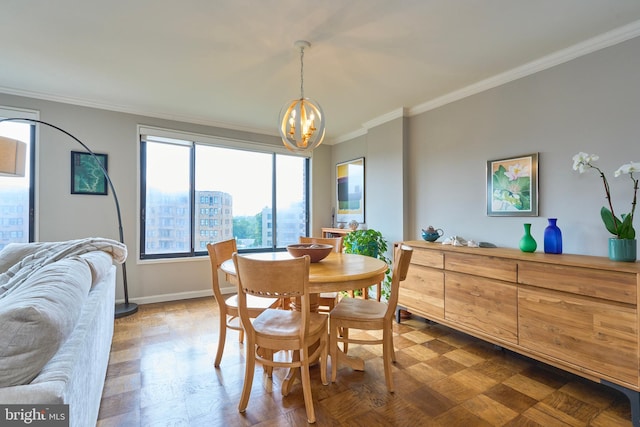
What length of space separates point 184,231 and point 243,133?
1686 millimetres

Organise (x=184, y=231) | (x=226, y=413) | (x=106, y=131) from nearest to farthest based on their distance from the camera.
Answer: (x=226, y=413) → (x=106, y=131) → (x=184, y=231)

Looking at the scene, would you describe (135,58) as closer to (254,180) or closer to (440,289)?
(254,180)

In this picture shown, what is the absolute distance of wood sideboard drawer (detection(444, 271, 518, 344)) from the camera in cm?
226

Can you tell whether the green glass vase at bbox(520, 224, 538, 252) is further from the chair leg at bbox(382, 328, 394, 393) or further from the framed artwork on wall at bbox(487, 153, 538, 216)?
the chair leg at bbox(382, 328, 394, 393)

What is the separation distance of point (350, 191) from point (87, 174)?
138 inches

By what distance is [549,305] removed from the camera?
2.04m

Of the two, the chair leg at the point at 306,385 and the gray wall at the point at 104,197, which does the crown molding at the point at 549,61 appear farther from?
the gray wall at the point at 104,197

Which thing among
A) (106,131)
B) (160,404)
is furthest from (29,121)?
(160,404)

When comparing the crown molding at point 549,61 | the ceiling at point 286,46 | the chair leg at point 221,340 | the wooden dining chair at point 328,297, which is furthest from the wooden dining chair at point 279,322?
the crown molding at point 549,61

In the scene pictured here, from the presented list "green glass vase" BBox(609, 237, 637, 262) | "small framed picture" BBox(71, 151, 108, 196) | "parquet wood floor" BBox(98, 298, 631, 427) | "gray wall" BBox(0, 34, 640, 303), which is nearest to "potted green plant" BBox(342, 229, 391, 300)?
"gray wall" BBox(0, 34, 640, 303)

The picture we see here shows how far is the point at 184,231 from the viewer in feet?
13.6


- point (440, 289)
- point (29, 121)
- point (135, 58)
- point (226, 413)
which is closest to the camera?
point (226, 413)

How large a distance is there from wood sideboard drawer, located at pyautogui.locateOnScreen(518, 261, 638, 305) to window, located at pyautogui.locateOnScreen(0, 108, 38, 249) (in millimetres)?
4834

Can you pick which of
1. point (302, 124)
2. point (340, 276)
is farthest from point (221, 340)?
point (302, 124)
